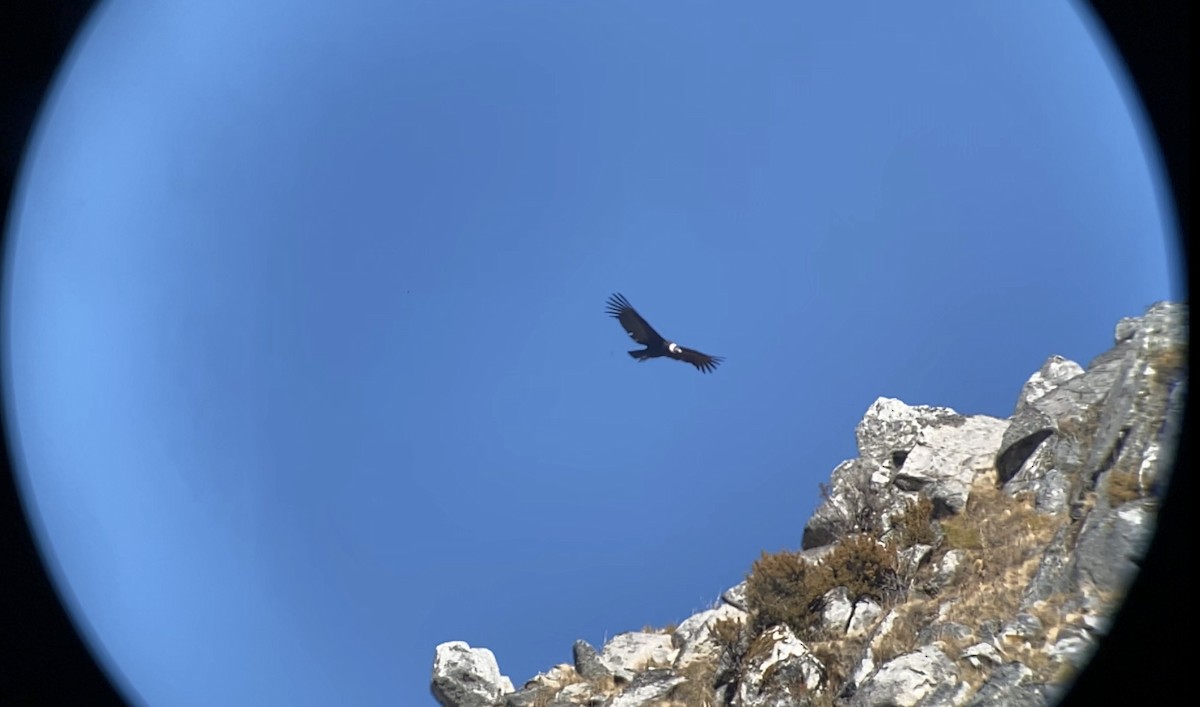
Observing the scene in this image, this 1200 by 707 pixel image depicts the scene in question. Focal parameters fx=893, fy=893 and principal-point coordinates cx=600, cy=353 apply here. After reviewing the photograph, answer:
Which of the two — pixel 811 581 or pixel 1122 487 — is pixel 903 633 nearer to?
pixel 811 581

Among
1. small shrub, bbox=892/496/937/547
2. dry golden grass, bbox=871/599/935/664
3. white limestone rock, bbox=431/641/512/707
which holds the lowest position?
dry golden grass, bbox=871/599/935/664

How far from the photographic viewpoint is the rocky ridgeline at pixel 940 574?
10023 mm

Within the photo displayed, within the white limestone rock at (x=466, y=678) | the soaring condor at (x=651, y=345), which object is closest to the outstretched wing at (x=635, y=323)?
the soaring condor at (x=651, y=345)

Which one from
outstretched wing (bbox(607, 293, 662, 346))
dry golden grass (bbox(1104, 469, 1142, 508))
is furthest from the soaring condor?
dry golden grass (bbox(1104, 469, 1142, 508))

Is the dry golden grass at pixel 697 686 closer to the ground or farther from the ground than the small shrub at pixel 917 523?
closer to the ground

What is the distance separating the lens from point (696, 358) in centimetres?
1939

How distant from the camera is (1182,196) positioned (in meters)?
5.55

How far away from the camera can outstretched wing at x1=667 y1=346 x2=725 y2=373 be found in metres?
19.3

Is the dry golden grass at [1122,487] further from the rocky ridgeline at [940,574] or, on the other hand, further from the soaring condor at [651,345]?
the soaring condor at [651,345]

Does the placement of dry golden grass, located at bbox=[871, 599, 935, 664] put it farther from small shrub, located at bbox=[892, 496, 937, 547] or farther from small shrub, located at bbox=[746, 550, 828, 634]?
small shrub, located at bbox=[892, 496, 937, 547]

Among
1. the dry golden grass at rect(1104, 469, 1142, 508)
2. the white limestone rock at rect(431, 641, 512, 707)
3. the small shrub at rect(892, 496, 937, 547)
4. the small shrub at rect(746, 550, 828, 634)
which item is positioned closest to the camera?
the dry golden grass at rect(1104, 469, 1142, 508)

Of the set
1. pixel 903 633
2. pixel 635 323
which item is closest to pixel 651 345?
pixel 635 323

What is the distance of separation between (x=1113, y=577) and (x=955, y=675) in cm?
302

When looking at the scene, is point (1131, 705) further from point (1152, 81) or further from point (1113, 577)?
point (1113, 577)
